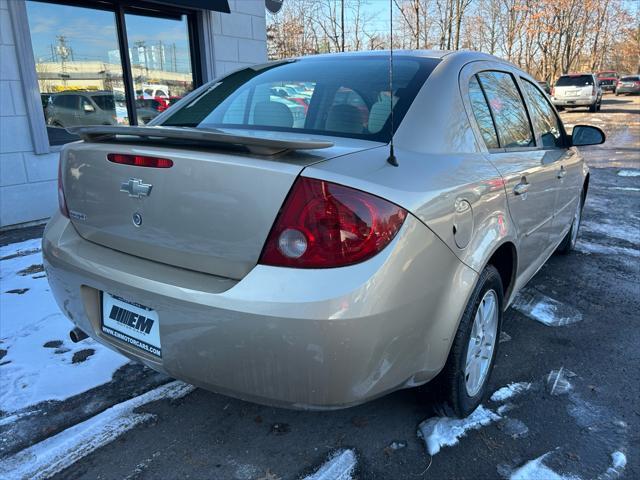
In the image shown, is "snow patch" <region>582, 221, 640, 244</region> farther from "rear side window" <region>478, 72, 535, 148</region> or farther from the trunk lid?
the trunk lid

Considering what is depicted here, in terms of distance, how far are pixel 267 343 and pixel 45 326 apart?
2.24m

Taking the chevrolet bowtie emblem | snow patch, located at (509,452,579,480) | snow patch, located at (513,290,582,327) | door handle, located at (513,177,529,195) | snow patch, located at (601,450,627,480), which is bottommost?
snow patch, located at (513,290,582,327)

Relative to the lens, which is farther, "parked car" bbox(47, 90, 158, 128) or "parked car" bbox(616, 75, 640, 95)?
"parked car" bbox(616, 75, 640, 95)

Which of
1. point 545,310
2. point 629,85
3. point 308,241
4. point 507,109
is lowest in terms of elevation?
point 545,310

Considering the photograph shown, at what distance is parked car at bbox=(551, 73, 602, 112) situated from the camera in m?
24.9

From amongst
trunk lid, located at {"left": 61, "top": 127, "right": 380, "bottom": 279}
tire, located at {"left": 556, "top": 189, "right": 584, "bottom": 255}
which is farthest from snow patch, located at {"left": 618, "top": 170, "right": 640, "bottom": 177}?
trunk lid, located at {"left": 61, "top": 127, "right": 380, "bottom": 279}

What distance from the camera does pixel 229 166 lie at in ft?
5.64

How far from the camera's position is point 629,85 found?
136 ft

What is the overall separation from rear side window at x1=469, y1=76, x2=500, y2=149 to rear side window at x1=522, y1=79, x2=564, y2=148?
0.79 meters

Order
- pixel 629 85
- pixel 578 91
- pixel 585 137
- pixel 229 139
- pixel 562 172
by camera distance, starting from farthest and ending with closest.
A: pixel 629 85 → pixel 578 91 → pixel 585 137 → pixel 562 172 → pixel 229 139

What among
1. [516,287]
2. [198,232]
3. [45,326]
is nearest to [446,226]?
[198,232]

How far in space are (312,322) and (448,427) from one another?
1.12 m

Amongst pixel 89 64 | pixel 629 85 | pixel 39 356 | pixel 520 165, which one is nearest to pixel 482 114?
pixel 520 165

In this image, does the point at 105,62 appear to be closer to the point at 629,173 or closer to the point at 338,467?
the point at 338,467
